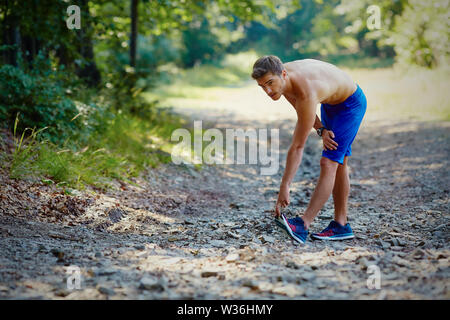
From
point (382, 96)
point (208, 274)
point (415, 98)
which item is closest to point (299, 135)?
point (208, 274)

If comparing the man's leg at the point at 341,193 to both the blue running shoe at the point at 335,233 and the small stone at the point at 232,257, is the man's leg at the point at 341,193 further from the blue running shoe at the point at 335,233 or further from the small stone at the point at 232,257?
the small stone at the point at 232,257

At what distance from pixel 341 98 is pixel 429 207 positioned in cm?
192

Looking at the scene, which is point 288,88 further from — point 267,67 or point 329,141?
point 329,141

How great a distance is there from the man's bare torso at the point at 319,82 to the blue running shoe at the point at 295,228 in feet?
3.55

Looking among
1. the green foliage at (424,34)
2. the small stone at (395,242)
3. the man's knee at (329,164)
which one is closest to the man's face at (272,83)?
the man's knee at (329,164)

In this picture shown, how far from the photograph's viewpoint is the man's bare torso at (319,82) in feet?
10.5

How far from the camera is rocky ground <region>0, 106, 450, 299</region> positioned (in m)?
2.48

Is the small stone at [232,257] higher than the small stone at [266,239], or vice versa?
the small stone at [232,257]

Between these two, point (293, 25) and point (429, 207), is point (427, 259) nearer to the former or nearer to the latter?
point (429, 207)

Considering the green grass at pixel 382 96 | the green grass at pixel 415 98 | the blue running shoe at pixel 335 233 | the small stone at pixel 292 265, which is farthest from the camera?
the green grass at pixel 382 96

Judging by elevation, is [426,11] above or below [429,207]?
above

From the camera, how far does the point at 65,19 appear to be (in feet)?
20.8

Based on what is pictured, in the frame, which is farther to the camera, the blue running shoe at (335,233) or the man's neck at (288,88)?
the blue running shoe at (335,233)
